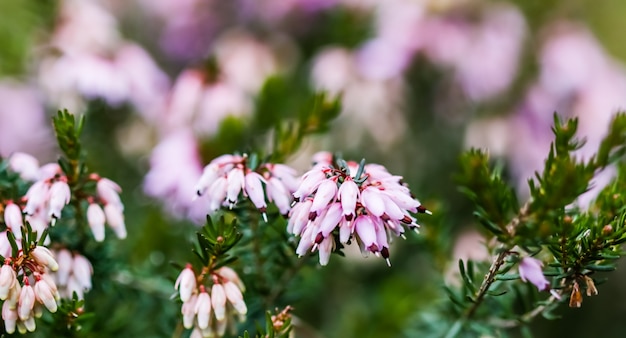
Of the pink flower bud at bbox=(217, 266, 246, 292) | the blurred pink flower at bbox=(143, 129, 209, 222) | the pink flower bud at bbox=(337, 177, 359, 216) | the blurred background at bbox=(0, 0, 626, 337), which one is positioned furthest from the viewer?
the blurred background at bbox=(0, 0, 626, 337)

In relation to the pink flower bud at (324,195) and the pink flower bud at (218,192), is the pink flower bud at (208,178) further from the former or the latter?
the pink flower bud at (324,195)

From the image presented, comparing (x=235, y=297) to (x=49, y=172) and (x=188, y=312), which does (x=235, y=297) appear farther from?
(x=49, y=172)

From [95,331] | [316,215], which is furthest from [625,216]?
[95,331]

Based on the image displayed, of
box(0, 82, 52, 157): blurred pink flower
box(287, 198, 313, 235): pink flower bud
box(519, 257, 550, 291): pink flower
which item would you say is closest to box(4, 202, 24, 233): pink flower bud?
box(287, 198, 313, 235): pink flower bud

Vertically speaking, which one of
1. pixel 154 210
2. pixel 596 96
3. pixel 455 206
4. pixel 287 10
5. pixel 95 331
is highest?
pixel 287 10

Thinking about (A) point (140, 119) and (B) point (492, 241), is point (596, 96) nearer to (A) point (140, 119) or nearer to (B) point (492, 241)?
(B) point (492, 241)

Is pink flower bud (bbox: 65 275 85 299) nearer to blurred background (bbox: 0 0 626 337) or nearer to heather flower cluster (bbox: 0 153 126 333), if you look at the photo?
heather flower cluster (bbox: 0 153 126 333)

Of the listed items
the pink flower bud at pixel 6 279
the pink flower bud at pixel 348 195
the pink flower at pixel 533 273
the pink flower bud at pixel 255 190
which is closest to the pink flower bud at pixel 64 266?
the pink flower bud at pixel 6 279
